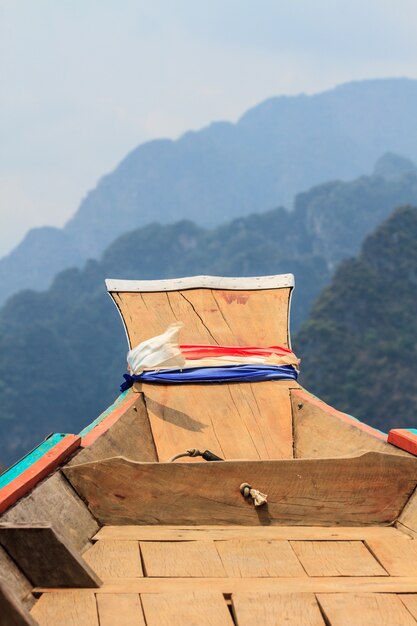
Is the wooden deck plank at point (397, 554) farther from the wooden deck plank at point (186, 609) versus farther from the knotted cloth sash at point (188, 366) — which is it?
the knotted cloth sash at point (188, 366)

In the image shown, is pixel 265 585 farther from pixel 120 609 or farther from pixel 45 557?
pixel 45 557

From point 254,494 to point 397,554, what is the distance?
48cm

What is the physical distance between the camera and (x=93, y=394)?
8238 centimetres

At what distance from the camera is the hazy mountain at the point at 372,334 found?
177ft

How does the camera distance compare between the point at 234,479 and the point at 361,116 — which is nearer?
the point at 234,479

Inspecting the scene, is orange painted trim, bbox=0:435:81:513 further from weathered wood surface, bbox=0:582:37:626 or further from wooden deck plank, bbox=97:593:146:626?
weathered wood surface, bbox=0:582:37:626

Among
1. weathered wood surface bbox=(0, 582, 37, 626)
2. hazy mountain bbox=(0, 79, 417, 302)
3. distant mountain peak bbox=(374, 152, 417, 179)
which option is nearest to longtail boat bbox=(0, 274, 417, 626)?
weathered wood surface bbox=(0, 582, 37, 626)

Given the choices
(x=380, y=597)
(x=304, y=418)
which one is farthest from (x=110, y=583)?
(x=304, y=418)

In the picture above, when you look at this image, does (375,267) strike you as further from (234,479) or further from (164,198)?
(164,198)

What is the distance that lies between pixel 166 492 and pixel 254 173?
168 meters

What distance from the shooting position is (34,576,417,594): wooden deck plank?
8.12 ft

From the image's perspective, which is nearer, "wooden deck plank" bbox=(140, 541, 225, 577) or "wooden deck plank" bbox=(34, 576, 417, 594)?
"wooden deck plank" bbox=(34, 576, 417, 594)

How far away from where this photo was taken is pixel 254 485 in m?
3.12

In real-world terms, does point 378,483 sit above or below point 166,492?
below
